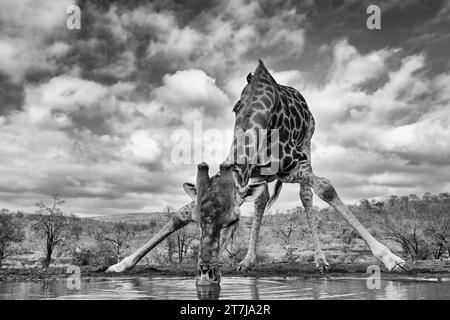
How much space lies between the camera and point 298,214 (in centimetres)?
5631

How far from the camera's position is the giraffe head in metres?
5.95

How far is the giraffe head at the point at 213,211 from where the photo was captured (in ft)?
19.5

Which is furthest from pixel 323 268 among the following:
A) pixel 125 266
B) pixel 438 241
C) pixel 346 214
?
pixel 438 241

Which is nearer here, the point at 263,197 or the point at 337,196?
the point at 337,196

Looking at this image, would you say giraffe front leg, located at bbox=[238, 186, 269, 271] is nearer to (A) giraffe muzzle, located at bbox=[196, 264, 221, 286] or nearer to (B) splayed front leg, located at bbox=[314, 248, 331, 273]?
(B) splayed front leg, located at bbox=[314, 248, 331, 273]

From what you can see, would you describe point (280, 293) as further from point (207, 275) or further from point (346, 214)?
point (346, 214)

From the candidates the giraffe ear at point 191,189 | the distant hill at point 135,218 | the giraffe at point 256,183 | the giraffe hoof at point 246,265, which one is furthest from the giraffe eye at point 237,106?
the distant hill at point 135,218

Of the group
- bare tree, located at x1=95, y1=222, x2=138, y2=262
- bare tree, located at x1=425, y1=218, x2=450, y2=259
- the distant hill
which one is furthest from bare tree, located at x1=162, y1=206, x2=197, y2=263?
the distant hill
